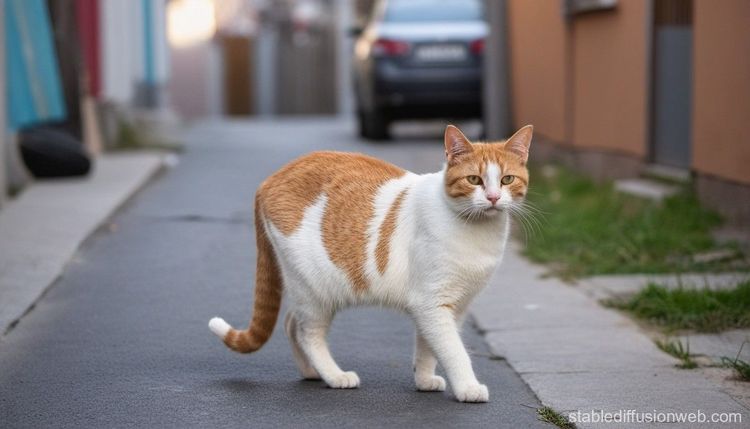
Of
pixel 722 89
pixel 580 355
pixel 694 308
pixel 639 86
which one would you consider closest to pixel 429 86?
pixel 639 86

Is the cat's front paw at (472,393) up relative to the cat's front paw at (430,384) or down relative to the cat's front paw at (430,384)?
up

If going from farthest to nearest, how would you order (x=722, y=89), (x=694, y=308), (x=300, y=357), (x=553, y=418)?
(x=722, y=89)
(x=694, y=308)
(x=300, y=357)
(x=553, y=418)

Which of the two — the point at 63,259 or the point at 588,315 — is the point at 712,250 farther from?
the point at 63,259

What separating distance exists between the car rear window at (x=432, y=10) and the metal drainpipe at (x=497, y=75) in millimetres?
2311

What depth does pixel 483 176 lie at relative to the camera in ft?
16.7

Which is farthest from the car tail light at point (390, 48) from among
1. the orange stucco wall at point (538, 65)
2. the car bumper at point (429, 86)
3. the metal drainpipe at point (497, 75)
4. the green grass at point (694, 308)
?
the green grass at point (694, 308)

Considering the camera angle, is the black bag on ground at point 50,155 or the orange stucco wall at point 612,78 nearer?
the orange stucco wall at point 612,78

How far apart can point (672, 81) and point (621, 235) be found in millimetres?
2122

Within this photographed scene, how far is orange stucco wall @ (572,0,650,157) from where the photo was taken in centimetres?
1128

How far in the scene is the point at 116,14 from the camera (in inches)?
780

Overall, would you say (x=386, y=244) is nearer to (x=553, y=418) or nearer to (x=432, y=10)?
(x=553, y=418)

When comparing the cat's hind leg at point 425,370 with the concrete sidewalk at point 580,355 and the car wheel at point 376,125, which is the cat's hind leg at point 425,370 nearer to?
the concrete sidewalk at point 580,355

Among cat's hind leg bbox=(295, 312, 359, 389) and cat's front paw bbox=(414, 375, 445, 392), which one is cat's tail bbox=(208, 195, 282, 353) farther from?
cat's front paw bbox=(414, 375, 445, 392)

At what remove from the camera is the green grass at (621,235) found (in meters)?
8.47
